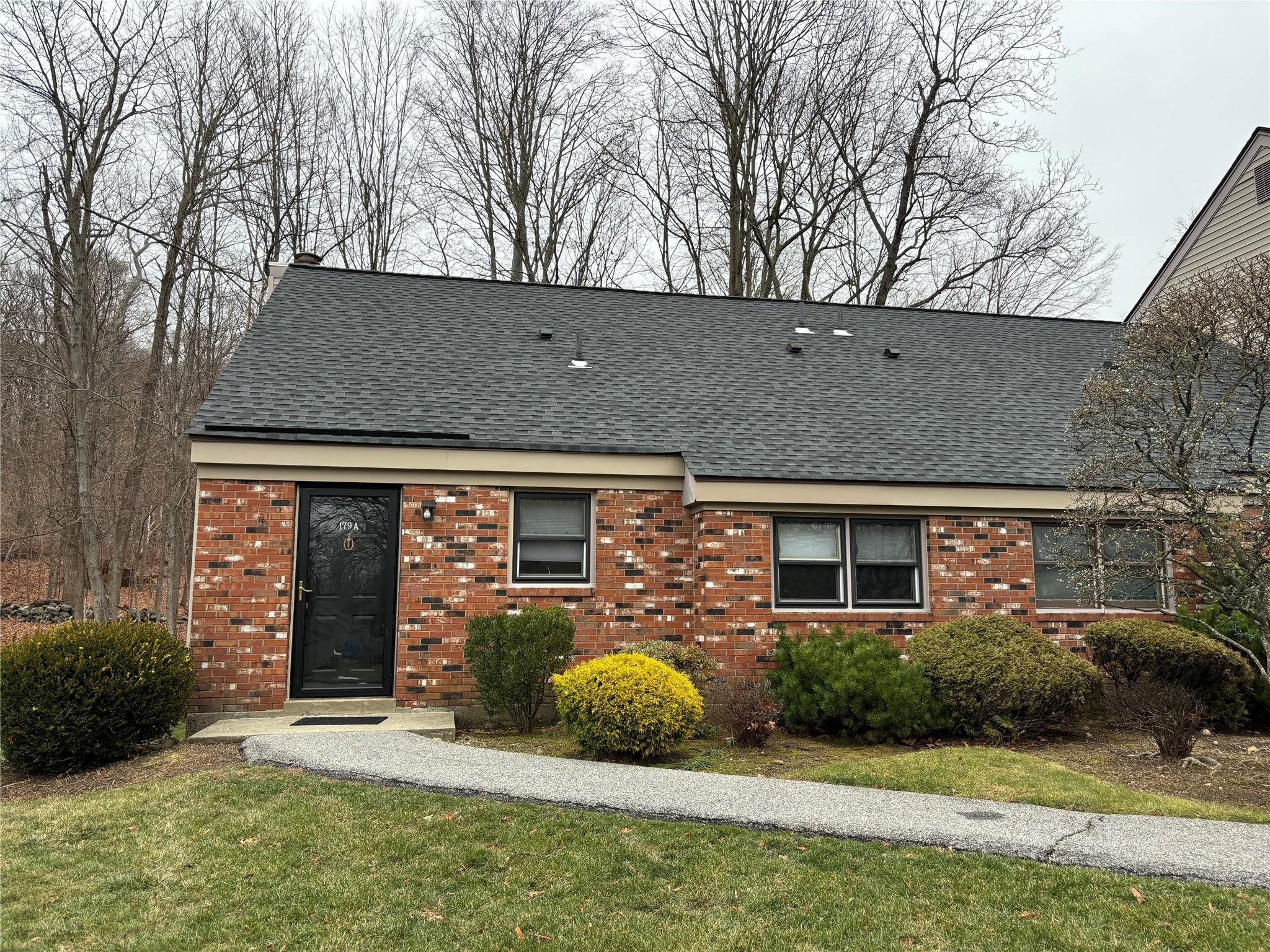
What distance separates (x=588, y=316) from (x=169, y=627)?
35.9ft

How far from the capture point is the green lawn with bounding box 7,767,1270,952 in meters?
3.99

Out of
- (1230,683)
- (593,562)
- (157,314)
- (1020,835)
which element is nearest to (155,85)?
(157,314)

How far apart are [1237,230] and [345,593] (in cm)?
1611

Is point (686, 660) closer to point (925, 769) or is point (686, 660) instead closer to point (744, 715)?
point (744, 715)

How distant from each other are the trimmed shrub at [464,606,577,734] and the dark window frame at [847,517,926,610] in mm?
3696

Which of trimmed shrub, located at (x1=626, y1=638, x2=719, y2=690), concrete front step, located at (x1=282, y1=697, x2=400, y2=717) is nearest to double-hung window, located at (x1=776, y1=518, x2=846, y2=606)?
trimmed shrub, located at (x1=626, y1=638, x2=719, y2=690)

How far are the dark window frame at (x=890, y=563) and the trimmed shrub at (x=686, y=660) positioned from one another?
2.18 metres

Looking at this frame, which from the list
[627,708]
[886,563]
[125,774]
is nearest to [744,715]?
[627,708]

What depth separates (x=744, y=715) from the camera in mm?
8188

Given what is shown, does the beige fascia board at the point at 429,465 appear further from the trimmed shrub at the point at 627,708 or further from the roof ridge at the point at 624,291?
the roof ridge at the point at 624,291

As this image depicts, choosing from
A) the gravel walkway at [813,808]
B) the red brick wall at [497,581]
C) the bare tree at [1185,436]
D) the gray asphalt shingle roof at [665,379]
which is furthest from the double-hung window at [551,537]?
the bare tree at [1185,436]

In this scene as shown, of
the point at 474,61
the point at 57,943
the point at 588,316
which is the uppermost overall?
the point at 474,61

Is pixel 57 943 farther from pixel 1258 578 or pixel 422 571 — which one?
pixel 1258 578

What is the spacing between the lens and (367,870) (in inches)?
187
